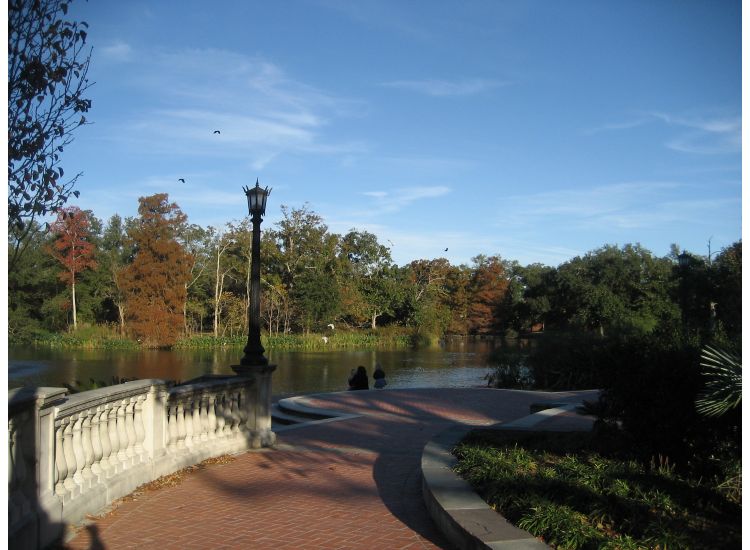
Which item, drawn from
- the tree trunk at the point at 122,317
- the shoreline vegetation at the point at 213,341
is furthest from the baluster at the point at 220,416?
the tree trunk at the point at 122,317

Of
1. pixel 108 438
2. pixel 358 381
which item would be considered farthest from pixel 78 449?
pixel 358 381

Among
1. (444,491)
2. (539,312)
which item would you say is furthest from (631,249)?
(444,491)

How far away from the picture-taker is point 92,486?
20.5 feet

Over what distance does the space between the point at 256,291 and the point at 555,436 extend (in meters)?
4.76

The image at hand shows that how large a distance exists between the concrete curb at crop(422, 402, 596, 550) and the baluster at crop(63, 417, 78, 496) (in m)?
3.05

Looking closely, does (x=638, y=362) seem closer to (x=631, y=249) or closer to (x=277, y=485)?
(x=277, y=485)

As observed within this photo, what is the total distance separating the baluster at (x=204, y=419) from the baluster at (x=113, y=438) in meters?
1.99

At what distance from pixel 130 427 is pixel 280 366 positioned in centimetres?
2974

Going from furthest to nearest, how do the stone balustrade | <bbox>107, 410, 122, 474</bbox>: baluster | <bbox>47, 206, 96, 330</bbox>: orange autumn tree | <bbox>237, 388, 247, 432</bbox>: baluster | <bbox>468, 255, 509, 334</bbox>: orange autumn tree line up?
<bbox>468, 255, 509, 334</bbox>: orange autumn tree, <bbox>47, 206, 96, 330</bbox>: orange autumn tree, <bbox>237, 388, 247, 432</bbox>: baluster, <bbox>107, 410, 122, 474</bbox>: baluster, the stone balustrade

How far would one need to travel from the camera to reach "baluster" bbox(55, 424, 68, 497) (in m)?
5.65

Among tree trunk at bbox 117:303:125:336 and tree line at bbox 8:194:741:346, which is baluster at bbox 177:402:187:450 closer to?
tree line at bbox 8:194:741:346

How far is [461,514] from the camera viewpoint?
5426mm

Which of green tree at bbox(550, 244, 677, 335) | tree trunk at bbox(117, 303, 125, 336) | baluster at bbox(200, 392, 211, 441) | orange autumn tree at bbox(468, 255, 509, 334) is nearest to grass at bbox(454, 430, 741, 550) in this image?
baluster at bbox(200, 392, 211, 441)

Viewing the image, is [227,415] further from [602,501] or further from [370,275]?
[370,275]
